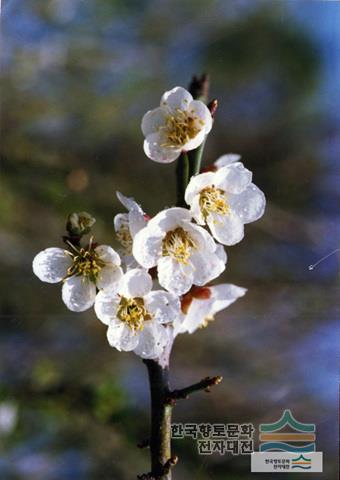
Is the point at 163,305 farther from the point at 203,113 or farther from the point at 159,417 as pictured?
the point at 203,113

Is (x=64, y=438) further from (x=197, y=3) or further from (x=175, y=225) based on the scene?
(x=197, y=3)

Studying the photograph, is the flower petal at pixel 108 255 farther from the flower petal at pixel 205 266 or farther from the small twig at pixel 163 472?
the small twig at pixel 163 472

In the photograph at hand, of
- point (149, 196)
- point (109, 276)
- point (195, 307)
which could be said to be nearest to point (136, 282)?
point (109, 276)

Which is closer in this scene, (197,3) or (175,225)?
(175,225)

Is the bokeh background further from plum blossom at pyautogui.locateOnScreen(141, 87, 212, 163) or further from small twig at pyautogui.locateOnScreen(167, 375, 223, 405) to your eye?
small twig at pyautogui.locateOnScreen(167, 375, 223, 405)

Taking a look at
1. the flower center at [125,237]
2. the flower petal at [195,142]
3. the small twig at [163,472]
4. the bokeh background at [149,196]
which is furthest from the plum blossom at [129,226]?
the bokeh background at [149,196]

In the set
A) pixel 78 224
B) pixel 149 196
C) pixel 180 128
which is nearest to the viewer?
pixel 78 224

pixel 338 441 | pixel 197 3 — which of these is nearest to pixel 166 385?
pixel 338 441
